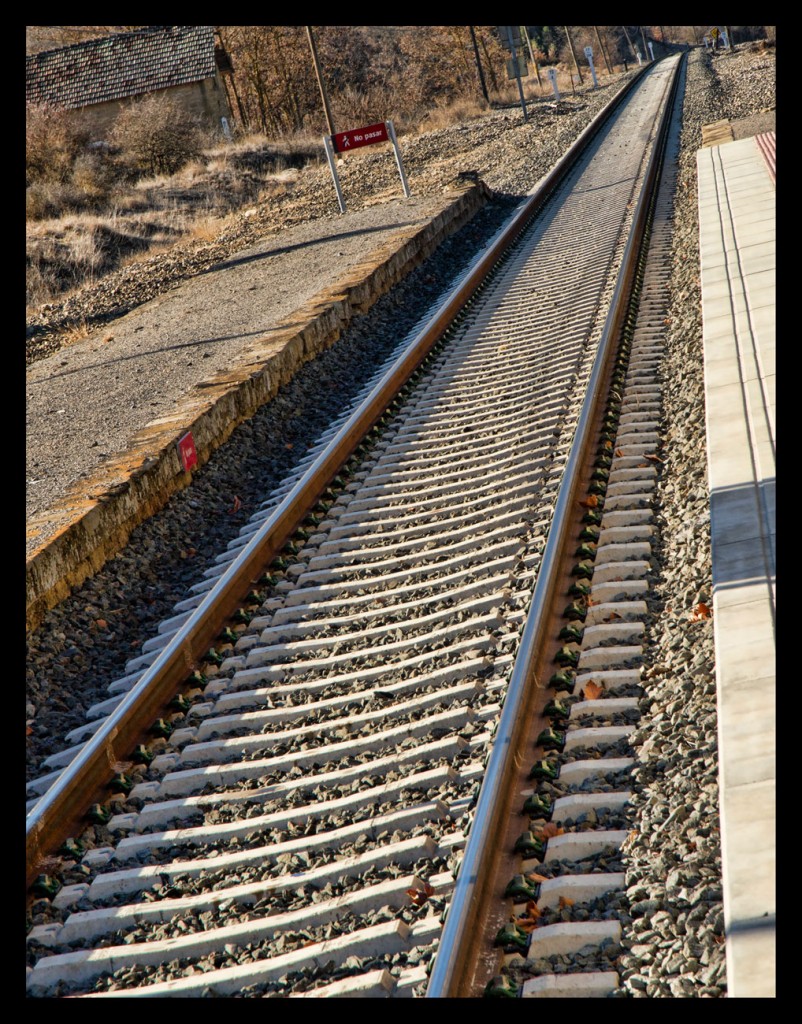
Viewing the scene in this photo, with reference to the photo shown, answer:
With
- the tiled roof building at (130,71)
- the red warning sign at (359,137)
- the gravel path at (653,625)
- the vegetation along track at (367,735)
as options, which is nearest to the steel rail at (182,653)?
the vegetation along track at (367,735)

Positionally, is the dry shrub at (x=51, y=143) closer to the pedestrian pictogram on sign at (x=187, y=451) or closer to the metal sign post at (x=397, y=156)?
the metal sign post at (x=397, y=156)

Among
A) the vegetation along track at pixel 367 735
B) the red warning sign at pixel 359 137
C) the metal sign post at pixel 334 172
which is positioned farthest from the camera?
the metal sign post at pixel 334 172

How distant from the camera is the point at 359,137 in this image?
61.2 feet

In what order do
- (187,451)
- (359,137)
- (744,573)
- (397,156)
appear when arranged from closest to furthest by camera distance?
1. (744,573)
2. (187,451)
3. (359,137)
4. (397,156)

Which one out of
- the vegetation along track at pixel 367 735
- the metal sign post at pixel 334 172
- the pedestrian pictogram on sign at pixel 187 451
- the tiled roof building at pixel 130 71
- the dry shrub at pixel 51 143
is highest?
the tiled roof building at pixel 130 71

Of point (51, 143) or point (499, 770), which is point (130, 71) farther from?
point (499, 770)

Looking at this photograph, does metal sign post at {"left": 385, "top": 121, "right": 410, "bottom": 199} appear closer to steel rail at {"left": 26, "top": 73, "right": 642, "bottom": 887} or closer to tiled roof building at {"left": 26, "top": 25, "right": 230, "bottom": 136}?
steel rail at {"left": 26, "top": 73, "right": 642, "bottom": 887}

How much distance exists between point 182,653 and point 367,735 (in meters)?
1.27

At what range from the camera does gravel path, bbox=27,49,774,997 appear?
3.44 m

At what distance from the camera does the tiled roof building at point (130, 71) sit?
4172cm

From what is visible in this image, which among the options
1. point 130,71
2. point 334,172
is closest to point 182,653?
point 334,172

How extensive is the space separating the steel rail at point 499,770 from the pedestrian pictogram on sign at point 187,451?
283 cm
